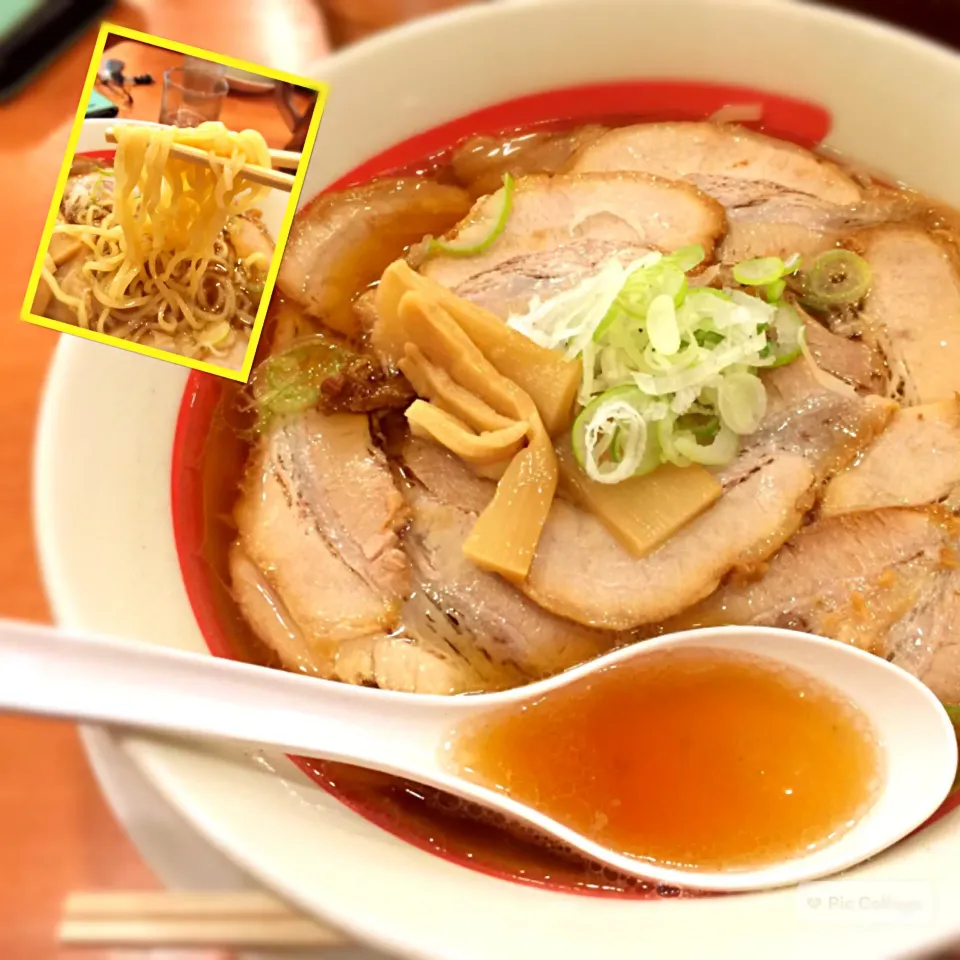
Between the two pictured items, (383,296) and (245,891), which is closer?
(245,891)

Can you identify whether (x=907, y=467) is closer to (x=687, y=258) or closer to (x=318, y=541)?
(x=687, y=258)

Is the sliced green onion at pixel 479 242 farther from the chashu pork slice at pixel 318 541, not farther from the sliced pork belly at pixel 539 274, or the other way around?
the chashu pork slice at pixel 318 541

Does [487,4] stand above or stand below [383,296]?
above

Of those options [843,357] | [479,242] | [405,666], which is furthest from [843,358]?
[405,666]

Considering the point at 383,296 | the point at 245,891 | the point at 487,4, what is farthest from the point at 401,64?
the point at 245,891

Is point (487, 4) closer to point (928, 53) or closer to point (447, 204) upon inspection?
point (447, 204)

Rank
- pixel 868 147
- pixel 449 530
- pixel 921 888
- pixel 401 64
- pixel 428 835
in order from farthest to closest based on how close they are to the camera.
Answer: pixel 868 147, pixel 401 64, pixel 449 530, pixel 428 835, pixel 921 888

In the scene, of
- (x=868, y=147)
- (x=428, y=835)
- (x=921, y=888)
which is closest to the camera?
(x=921, y=888)
